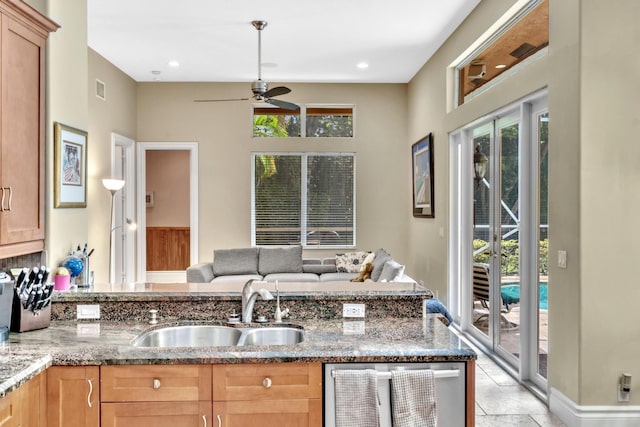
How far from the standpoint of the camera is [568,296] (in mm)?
3006

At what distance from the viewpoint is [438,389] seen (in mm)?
1877

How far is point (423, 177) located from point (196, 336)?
4.80 meters

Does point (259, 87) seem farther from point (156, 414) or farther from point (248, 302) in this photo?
point (156, 414)

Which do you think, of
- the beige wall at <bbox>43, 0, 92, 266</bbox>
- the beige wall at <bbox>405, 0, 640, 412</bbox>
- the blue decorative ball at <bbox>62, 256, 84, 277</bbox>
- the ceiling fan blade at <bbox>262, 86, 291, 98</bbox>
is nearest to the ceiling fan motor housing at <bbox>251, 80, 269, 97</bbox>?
the ceiling fan blade at <bbox>262, 86, 291, 98</bbox>

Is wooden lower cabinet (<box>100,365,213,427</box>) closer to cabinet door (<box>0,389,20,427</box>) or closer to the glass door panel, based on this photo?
cabinet door (<box>0,389,20,427</box>)

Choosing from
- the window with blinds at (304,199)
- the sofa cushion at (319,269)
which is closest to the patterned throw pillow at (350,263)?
the sofa cushion at (319,269)

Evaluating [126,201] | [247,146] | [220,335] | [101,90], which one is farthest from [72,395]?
[247,146]

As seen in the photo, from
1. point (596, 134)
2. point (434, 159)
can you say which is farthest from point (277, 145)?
point (596, 134)

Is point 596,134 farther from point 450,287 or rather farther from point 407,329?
point 450,287

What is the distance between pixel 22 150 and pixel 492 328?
400 cm

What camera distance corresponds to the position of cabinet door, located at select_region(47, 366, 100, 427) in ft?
6.00

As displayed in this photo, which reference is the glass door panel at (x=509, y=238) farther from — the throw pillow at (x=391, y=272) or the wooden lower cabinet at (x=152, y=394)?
the wooden lower cabinet at (x=152, y=394)

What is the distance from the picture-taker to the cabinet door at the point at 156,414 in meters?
1.83

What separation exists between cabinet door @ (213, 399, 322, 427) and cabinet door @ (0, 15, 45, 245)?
1.29 meters
